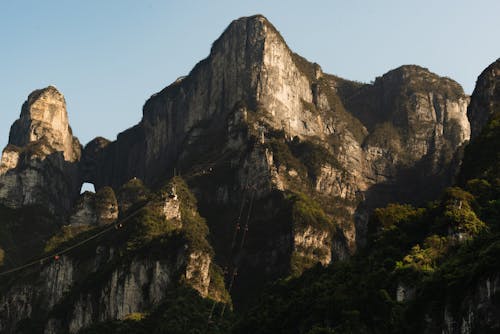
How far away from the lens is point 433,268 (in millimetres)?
83062

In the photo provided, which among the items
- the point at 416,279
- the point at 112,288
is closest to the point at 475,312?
the point at 416,279

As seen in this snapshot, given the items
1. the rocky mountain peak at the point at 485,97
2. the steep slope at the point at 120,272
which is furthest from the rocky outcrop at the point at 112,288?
the rocky mountain peak at the point at 485,97

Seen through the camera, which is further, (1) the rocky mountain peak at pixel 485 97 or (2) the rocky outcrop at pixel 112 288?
(2) the rocky outcrop at pixel 112 288

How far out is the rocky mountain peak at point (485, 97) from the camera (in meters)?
150

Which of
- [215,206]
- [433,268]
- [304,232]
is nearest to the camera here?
[433,268]

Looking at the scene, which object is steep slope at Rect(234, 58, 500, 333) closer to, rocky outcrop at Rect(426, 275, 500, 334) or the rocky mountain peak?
rocky outcrop at Rect(426, 275, 500, 334)

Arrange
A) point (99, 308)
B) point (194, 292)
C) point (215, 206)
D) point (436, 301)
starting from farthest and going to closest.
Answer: point (215, 206) < point (99, 308) < point (194, 292) < point (436, 301)

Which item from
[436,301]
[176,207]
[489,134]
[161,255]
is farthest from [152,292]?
[436,301]

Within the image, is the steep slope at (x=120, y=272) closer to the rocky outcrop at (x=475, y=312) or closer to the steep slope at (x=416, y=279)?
the steep slope at (x=416, y=279)

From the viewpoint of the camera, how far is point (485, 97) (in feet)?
504

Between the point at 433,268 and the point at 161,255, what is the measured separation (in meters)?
81.6

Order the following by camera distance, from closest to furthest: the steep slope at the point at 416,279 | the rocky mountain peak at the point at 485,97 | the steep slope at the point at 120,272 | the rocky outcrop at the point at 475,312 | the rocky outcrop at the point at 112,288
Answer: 1. the rocky outcrop at the point at 475,312
2. the steep slope at the point at 416,279
3. the rocky mountain peak at the point at 485,97
4. the rocky outcrop at the point at 112,288
5. the steep slope at the point at 120,272

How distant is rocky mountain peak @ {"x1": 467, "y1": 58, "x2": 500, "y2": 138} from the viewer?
15038 cm

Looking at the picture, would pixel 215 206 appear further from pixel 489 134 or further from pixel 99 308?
pixel 489 134
